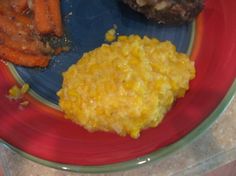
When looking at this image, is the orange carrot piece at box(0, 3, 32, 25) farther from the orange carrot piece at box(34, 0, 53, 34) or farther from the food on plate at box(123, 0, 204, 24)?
the food on plate at box(123, 0, 204, 24)

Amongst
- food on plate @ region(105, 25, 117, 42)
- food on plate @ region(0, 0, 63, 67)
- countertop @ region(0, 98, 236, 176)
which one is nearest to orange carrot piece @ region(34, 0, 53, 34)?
food on plate @ region(0, 0, 63, 67)

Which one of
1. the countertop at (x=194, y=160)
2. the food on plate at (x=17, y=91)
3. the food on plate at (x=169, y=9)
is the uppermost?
the food on plate at (x=169, y=9)

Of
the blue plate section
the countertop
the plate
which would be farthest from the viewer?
the blue plate section

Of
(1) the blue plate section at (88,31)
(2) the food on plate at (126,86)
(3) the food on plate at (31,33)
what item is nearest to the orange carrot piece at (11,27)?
(3) the food on plate at (31,33)

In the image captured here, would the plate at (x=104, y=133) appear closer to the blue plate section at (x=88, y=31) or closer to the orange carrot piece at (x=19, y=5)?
the blue plate section at (x=88, y=31)

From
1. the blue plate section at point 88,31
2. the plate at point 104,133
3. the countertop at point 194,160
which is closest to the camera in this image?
the plate at point 104,133

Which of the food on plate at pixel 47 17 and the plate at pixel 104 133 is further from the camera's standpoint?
the food on plate at pixel 47 17
